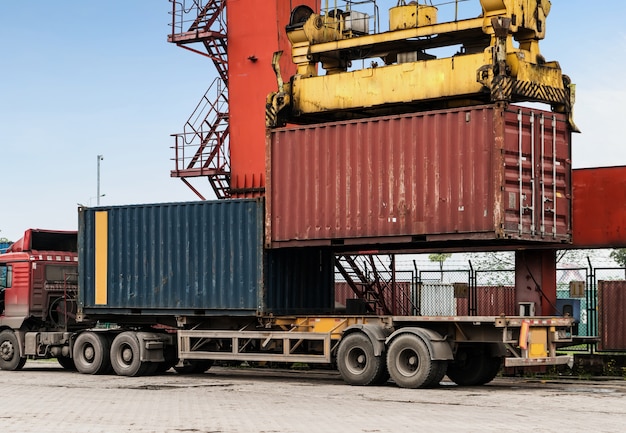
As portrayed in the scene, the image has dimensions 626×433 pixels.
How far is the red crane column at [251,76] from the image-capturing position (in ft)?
101

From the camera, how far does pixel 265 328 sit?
908 inches

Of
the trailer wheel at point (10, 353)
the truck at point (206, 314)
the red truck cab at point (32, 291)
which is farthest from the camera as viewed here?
the trailer wheel at point (10, 353)

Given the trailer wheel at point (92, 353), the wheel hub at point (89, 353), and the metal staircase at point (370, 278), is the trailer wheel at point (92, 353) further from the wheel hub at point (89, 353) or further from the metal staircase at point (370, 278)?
the metal staircase at point (370, 278)

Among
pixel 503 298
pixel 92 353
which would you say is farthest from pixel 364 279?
pixel 92 353

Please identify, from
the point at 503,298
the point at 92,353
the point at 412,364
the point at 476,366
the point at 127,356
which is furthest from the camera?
the point at 503,298

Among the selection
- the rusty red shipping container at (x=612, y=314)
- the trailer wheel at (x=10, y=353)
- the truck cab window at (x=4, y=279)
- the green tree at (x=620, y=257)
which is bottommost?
the trailer wheel at (x=10, y=353)

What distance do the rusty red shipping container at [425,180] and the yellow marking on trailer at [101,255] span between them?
15.2ft

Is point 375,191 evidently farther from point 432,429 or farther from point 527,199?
point 432,429

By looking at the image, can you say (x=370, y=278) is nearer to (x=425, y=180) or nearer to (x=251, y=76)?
(x=251, y=76)

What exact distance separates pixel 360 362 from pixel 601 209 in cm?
731

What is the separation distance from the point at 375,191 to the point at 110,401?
6.50m

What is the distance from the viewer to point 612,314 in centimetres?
2602

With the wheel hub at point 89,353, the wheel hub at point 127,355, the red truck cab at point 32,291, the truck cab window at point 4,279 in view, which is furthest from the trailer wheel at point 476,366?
the truck cab window at point 4,279

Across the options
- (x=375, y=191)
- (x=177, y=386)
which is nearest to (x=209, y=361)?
(x=177, y=386)
